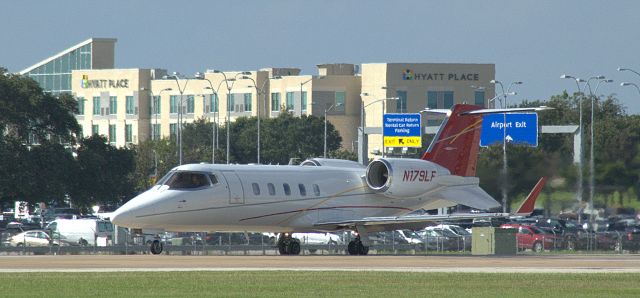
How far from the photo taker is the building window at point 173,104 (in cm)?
18700

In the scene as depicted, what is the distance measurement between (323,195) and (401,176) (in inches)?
131

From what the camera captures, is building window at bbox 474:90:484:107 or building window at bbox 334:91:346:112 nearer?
building window at bbox 474:90:484:107

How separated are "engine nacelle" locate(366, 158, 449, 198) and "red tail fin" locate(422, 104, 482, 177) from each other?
0.76m

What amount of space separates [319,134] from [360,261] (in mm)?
116907

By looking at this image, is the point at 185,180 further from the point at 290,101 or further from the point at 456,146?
the point at 290,101

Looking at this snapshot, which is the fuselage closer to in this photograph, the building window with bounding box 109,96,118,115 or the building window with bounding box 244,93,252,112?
the building window with bounding box 244,93,252,112

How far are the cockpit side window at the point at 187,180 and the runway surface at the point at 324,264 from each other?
304 cm

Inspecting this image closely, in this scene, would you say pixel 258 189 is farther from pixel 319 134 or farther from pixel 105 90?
pixel 105 90

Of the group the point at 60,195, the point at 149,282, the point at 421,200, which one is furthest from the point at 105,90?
the point at 149,282

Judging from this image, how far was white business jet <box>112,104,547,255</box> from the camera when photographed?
55.7 metres

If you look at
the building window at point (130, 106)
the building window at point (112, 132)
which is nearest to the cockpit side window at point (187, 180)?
the building window at point (130, 106)

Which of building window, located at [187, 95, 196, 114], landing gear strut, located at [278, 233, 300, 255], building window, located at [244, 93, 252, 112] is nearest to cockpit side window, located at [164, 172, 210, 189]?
landing gear strut, located at [278, 233, 300, 255]

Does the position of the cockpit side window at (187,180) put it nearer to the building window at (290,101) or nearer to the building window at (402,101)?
the building window at (402,101)

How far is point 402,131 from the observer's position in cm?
11556
